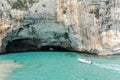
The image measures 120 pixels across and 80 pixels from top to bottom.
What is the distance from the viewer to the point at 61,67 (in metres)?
38.2

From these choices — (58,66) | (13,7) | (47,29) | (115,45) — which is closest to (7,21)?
(13,7)

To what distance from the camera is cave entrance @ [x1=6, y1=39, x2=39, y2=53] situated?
48144mm

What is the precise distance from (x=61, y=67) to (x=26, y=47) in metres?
11.9

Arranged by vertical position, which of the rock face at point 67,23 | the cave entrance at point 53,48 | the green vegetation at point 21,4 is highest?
the green vegetation at point 21,4

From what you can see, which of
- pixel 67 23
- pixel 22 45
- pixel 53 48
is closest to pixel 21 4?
pixel 67 23

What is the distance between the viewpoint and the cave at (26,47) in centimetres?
4775

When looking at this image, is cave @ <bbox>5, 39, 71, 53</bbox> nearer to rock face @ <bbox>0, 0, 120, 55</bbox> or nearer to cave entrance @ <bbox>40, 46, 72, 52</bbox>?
cave entrance @ <bbox>40, 46, 72, 52</bbox>

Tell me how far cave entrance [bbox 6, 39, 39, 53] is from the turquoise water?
8.19 feet

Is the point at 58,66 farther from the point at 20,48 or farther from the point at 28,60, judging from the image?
the point at 20,48

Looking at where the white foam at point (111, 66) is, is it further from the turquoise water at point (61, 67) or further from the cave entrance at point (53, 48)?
the cave entrance at point (53, 48)

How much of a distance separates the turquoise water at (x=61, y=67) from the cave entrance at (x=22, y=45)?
8.19 ft

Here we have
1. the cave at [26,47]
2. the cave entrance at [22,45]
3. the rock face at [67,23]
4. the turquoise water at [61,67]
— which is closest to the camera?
the turquoise water at [61,67]

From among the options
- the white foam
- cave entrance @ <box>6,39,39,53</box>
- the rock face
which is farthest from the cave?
the white foam

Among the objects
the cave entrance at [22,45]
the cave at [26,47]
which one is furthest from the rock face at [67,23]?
the cave entrance at [22,45]
